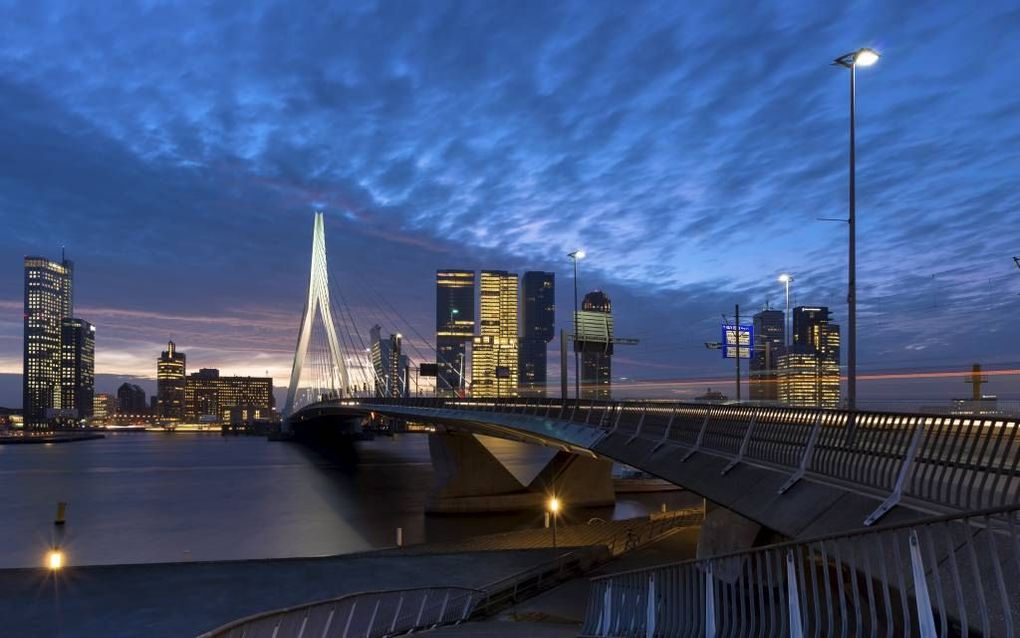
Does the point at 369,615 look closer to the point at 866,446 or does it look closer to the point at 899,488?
the point at 866,446

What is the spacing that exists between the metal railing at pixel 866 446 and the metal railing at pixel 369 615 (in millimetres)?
6619

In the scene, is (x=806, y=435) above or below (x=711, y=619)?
above

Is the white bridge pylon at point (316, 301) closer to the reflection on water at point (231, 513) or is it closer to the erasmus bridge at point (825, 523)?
the reflection on water at point (231, 513)

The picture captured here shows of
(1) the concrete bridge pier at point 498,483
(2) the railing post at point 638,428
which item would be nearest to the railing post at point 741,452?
(2) the railing post at point 638,428

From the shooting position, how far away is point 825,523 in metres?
10.3

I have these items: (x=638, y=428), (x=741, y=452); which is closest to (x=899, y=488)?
(x=741, y=452)

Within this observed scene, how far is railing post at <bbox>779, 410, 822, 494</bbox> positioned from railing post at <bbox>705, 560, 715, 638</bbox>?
481cm

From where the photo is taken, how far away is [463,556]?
30.4 meters

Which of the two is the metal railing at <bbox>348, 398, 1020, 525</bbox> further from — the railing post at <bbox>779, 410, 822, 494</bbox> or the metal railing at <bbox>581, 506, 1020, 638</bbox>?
the metal railing at <bbox>581, 506, 1020, 638</bbox>

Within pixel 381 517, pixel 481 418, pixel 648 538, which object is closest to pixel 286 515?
pixel 381 517

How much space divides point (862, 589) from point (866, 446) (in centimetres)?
259

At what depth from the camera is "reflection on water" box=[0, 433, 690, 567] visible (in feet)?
152

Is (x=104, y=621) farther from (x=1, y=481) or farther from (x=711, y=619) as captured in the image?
(x=1, y=481)

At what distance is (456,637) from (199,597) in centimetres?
1108
